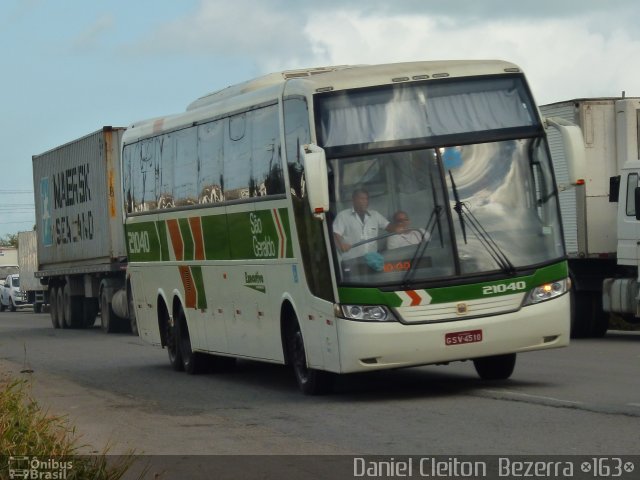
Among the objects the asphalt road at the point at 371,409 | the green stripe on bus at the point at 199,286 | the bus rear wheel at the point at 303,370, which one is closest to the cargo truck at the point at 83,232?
the asphalt road at the point at 371,409

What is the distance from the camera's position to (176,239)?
2031cm

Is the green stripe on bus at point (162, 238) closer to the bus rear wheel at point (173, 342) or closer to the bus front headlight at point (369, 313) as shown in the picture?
the bus rear wheel at point (173, 342)

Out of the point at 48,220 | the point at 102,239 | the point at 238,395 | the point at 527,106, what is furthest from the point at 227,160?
the point at 48,220

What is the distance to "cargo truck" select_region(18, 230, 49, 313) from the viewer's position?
196 ft

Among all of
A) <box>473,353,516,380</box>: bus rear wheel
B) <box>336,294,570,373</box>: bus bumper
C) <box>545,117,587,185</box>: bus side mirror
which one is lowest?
<box>473,353,516,380</box>: bus rear wheel

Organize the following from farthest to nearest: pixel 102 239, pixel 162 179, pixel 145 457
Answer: pixel 102 239, pixel 162 179, pixel 145 457

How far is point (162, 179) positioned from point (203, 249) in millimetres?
2135

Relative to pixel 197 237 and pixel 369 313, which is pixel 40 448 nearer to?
pixel 369 313

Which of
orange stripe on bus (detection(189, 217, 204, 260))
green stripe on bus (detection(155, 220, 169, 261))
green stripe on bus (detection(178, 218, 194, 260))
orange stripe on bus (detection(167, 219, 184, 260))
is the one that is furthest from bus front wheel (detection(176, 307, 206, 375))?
→ orange stripe on bus (detection(189, 217, 204, 260))

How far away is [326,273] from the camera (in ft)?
48.6

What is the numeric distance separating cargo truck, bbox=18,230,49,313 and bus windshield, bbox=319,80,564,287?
4559cm

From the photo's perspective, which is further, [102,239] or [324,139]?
[102,239]

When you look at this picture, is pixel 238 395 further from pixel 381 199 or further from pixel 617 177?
pixel 617 177

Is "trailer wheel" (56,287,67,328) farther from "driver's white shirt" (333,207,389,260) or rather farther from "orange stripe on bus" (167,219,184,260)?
"driver's white shirt" (333,207,389,260)
